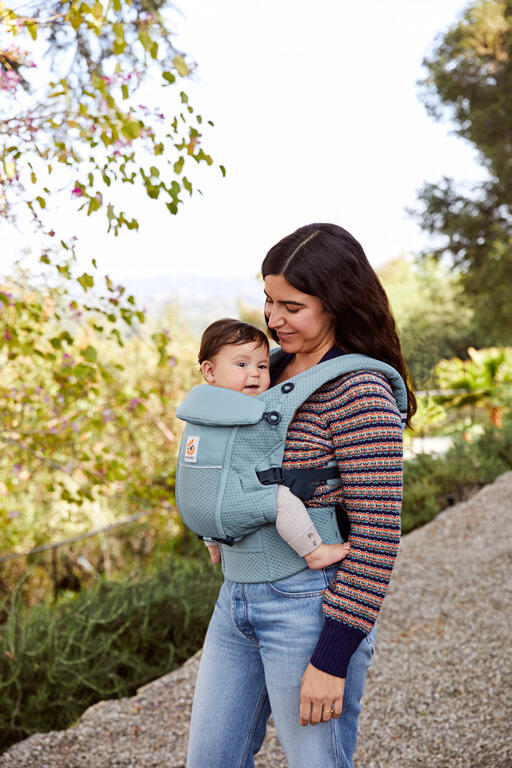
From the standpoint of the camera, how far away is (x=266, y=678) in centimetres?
144

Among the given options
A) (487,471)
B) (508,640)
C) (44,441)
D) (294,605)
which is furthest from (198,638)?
(487,471)

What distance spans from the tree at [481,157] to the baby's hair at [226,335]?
1330 centimetres

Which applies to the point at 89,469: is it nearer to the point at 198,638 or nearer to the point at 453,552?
the point at 198,638

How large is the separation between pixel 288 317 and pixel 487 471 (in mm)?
6166

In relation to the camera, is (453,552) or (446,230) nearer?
(453,552)

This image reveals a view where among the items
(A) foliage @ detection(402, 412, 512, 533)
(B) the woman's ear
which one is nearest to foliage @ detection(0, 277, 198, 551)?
(B) the woman's ear

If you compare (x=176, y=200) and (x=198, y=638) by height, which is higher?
(x=176, y=200)

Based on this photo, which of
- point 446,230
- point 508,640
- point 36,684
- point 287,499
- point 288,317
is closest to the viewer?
point 287,499

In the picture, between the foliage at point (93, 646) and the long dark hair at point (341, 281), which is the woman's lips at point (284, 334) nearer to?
the long dark hair at point (341, 281)

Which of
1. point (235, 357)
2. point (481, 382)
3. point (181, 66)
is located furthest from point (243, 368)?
point (481, 382)

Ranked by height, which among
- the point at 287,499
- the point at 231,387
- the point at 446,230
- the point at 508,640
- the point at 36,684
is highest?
the point at 446,230

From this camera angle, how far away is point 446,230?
15.1 m

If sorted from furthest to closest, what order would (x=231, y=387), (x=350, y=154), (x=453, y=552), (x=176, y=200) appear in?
1. (x=350, y=154)
2. (x=453, y=552)
3. (x=176, y=200)
4. (x=231, y=387)

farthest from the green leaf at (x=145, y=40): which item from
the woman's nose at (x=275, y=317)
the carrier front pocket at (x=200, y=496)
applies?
the carrier front pocket at (x=200, y=496)
